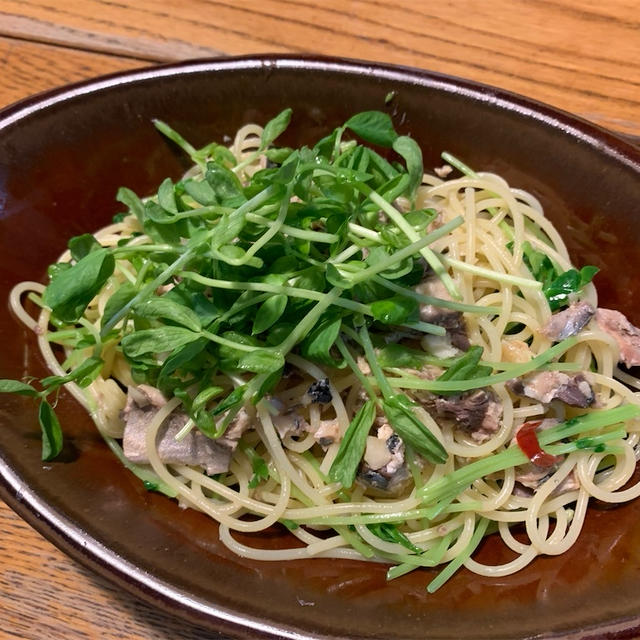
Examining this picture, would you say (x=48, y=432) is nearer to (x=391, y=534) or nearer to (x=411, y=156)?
(x=391, y=534)

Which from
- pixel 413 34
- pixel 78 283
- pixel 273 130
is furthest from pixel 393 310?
pixel 413 34

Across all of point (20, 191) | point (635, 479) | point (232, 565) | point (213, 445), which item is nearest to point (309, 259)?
point (213, 445)

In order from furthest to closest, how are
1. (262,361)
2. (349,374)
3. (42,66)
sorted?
1. (42,66)
2. (349,374)
3. (262,361)

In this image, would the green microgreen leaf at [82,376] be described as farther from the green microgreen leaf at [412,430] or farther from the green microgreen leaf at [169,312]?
the green microgreen leaf at [412,430]

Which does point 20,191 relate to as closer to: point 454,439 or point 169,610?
point 169,610

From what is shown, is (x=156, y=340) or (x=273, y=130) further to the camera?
(x=273, y=130)

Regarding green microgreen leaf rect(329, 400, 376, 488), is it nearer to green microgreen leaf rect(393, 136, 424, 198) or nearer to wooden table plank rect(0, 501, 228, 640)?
wooden table plank rect(0, 501, 228, 640)

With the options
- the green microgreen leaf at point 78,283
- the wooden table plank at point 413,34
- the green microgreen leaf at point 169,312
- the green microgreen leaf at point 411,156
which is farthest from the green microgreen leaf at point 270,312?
the wooden table plank at point 413,34
